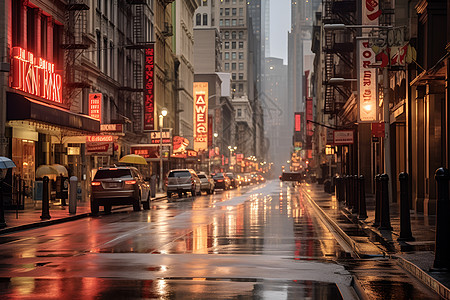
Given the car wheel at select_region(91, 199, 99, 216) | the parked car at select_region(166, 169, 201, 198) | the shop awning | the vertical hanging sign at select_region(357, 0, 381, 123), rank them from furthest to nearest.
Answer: the parked car at select_region(166, 169, 201, 198) → the vertical hanging sign at select_region(357, 0, 381, 123) → the shop awning → the car wheel at select_region(91, 199, 99, 216)

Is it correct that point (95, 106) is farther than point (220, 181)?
No

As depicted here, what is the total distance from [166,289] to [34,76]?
88.5 feet

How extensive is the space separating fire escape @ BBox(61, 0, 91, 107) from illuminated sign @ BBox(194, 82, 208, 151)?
2216 inches

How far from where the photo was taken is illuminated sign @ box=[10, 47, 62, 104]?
33.6m

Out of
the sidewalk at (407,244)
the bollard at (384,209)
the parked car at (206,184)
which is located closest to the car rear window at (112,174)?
the sidewalk at (407,244)

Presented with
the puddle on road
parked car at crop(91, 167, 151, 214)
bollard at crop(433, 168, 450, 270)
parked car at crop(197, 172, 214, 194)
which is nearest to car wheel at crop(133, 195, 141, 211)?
parked car at crop(91, 167, 151, 214)

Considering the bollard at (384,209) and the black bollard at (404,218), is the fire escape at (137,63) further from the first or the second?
the black bollard at (404,218)

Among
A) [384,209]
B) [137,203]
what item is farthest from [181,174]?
[384,209]

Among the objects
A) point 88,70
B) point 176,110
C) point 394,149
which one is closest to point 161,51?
point 176,110

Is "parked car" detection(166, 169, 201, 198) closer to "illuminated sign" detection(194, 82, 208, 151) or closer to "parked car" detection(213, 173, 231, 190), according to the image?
"parked car" detection(213, 173, 231, 190)

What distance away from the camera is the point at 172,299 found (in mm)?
9625

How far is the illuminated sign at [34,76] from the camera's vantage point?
3362 cm

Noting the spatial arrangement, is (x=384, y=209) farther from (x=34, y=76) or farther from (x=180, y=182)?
(x=180, y=182)

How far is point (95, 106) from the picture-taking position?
46844 millimetres
